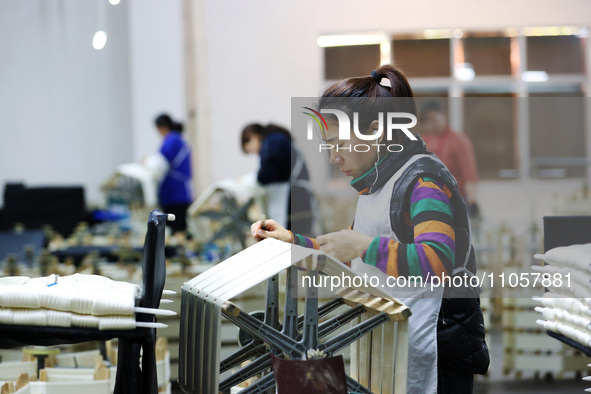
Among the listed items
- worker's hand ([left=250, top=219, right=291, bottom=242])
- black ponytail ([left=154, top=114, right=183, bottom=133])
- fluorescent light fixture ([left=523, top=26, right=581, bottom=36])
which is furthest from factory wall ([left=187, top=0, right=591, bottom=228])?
worker's hand ([left=250, top=219, right=291, bottom=242])

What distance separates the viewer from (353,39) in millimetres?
10578

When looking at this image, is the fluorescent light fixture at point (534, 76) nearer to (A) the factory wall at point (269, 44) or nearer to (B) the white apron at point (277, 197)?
(A) the factory wall at point (269, 44)

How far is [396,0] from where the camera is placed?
35.2 feet

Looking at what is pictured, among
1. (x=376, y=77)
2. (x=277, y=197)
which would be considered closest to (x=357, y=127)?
(x=376, y=77)

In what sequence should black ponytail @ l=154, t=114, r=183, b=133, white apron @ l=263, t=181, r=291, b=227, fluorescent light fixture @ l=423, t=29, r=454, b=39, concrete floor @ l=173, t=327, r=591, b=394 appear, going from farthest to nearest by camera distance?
fluorescent light fixture @ l=423, t=29, r=454, b=39 < black ponytail @ l=154, t=114, r=183, b=133 < white apron @ l=263, t=181, r=291, b=227 < concrete floor @ l=173, t=327, r=591, b=394

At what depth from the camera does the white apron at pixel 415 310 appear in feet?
5.66

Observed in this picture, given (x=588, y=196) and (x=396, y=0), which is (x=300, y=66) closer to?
(x=396, y=0)

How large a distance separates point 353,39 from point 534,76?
8.04 ft

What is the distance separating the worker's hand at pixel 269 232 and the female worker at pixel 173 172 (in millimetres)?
6051

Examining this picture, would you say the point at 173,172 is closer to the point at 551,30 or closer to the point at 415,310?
the point at 551,30

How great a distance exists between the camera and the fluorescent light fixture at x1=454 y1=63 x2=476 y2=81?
10.6m

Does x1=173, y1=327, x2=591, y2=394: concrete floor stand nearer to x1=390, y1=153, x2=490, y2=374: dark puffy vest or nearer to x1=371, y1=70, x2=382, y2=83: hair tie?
x1=390, y1=153, x2=490, y2=374: dark puffy vest

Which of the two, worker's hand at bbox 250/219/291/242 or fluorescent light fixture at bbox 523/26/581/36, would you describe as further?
fluorescent light fixture at bbox 523/26/581/36

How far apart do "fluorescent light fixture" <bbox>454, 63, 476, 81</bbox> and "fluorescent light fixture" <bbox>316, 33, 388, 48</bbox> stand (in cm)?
102
